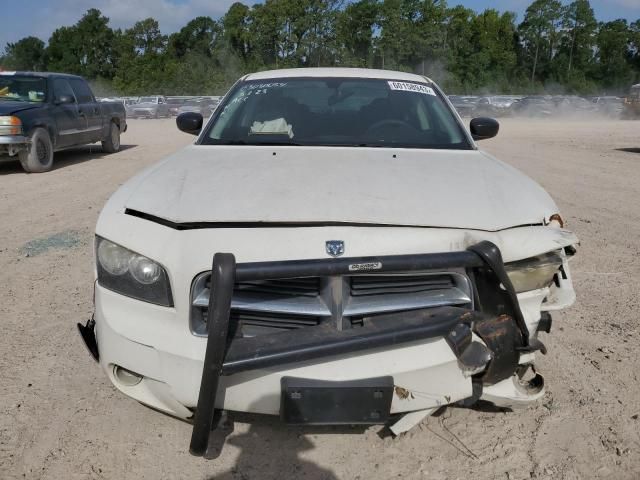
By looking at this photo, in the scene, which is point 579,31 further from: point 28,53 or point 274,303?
point 274,303

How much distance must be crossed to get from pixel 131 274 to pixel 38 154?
9.05 m

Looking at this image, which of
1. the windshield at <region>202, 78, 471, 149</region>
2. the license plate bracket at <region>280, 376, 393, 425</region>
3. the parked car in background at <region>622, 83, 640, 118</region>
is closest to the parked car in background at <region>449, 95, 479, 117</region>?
the parked car in background at <region>622, 83, 640, 118</region>

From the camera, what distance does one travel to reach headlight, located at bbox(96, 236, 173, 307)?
2.19 meters

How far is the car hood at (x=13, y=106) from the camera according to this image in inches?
377

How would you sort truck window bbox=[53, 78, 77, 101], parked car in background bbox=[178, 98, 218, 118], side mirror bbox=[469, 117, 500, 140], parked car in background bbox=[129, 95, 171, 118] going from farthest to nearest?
parked car in background bbox=[178, 98, 218, 118], parked car in background bbox=[129, 95, 171, 118], truck window bbox=[53, 78, 77, 101], side mirror bbox=[469, 117, 500, 140]

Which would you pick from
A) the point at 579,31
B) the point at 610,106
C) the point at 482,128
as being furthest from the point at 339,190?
the point at 579,31

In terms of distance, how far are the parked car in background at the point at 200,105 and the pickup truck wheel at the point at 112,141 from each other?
79.7 feet

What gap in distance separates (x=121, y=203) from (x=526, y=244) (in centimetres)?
169

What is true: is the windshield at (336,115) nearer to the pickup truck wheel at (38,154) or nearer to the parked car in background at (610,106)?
the pickup truck wheel at (38,154)

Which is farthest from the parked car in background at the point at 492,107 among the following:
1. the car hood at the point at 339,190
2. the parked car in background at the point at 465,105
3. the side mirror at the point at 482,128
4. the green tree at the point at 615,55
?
the car hood at the point at 339,190

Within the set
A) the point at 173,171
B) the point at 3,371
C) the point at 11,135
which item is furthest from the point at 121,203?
the point at 11,135

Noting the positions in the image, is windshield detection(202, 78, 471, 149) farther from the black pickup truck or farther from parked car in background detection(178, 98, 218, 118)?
parked car in background detection(178, 98, 218, 118)

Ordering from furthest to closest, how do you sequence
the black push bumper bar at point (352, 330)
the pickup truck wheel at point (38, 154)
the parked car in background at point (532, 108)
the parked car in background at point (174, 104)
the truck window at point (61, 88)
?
the parked car in background at point (532, 108)
the parked car in background at point (174, 104)
the truck window at point (61, 88)
the pickup truck wheel at point (38, 154)
the black push bumper bar at point (352, 330)

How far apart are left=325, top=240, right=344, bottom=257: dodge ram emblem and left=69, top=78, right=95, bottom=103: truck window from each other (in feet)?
36.5
